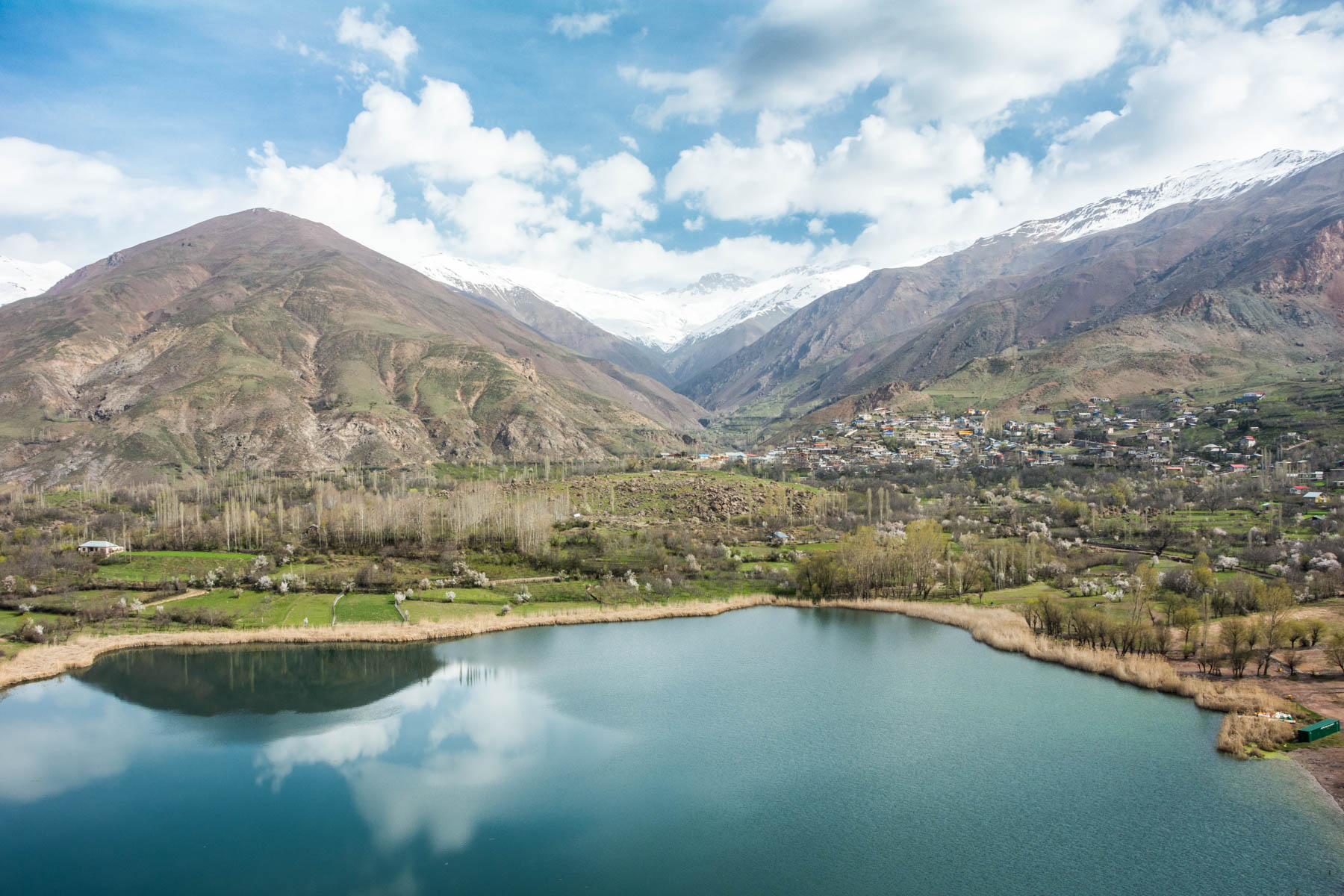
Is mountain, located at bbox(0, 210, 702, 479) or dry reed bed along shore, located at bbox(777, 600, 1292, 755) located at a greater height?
mountain, located at bbox(0, 210, 702, 479)

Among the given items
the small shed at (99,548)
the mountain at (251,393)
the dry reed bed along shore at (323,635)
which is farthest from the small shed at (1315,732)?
the mountain at (251,393)

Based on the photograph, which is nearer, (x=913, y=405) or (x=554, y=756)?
(x=554, y=756)

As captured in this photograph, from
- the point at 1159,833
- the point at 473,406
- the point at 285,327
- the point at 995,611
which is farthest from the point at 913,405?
the point at 1159,833

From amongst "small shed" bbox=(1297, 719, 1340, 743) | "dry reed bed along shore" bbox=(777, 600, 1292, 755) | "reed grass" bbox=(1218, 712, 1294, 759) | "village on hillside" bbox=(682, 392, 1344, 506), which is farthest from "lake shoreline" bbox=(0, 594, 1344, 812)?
"village on hillside" bbox=(682, 392, 1344, 506)

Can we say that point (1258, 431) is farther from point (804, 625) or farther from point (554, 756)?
point (554, 756)

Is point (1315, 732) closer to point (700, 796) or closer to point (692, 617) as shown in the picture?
point (700, 796)

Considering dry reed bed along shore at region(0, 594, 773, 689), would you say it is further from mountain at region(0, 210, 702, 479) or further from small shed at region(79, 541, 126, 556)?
mountain at region(0, 210, 702, 479)
